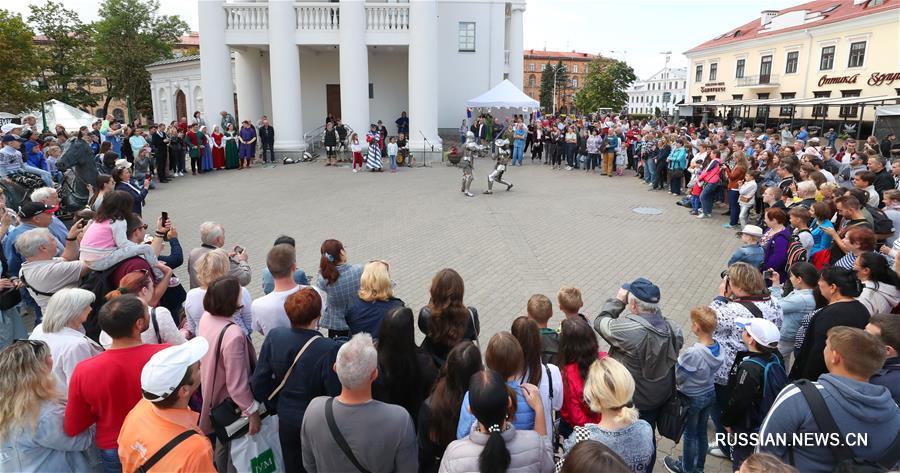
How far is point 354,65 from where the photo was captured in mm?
22844

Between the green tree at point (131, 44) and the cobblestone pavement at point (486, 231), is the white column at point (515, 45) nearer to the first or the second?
the cobblestone pavement at point (486, 231)

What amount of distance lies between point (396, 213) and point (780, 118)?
35610mm

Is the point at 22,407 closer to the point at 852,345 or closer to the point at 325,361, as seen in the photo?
the point at 325,361

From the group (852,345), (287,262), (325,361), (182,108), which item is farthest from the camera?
(182,108)

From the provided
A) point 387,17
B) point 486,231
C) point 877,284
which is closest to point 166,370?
point 877,284

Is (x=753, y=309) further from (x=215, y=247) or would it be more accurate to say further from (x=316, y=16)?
(x=316, y=16)

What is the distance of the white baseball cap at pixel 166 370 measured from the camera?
246 cm

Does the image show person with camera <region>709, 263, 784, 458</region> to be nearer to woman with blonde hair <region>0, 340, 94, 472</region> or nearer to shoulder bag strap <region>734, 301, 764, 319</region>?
shoulder bag strap <region>734, 301, 764, 319</region>

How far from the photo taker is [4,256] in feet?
18.4

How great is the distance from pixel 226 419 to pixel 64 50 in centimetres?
5639

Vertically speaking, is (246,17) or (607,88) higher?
(607,88)

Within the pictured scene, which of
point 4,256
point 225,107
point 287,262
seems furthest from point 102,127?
point 287,262

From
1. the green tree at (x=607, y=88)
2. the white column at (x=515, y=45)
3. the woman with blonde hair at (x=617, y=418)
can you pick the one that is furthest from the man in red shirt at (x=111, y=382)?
the green tree at (x=607, y=88)

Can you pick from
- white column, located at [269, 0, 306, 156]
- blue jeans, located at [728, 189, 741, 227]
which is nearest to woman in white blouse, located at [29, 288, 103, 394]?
blue jeans, located at [728, 189, 741, 227]
